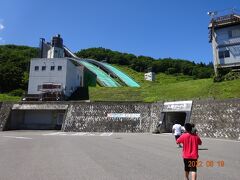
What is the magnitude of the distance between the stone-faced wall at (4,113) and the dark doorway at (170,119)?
851 inches

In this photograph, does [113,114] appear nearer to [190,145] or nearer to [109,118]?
[109,118]

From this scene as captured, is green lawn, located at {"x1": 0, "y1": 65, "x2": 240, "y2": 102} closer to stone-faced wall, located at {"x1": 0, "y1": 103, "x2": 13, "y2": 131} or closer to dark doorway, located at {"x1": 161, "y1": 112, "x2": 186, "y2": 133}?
dark doorway, located at {"x1": 161, "y1": 112, "x2": 186, "y2": 133}

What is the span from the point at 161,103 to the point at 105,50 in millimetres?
117797

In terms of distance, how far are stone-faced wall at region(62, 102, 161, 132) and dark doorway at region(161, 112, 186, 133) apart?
1100 mm

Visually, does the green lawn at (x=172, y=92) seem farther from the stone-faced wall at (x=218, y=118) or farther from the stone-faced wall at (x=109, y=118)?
the stone-faced wall at (x=218, y=118)

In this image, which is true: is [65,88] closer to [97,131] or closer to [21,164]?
[97,131]

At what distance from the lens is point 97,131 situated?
122ft

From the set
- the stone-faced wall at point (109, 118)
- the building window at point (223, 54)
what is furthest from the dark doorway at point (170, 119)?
the building window at point (223, 54)

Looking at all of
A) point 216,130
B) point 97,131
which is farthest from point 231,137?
point 97,131

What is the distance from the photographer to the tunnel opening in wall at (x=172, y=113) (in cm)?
3291

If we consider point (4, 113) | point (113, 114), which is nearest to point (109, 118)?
point (113, 114)

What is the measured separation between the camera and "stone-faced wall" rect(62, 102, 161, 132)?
36.4m

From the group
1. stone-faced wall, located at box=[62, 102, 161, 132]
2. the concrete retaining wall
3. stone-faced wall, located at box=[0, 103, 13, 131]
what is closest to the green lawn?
stone-faced wall, located at box=[62, 102, 161, 132]

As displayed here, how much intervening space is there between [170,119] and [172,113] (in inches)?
34.4
